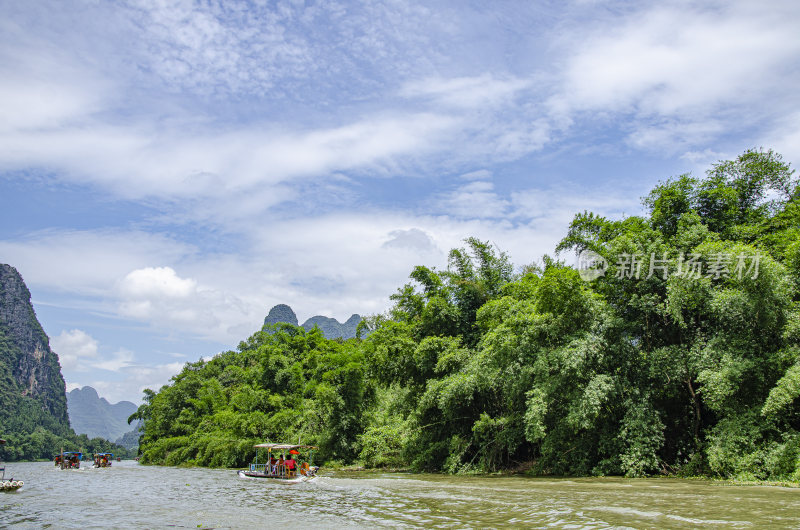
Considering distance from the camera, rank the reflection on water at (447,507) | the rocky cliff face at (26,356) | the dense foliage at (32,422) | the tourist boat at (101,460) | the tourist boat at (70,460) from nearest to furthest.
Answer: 1. the reflection on water at (447,507)
2. the tourist boat at (101,460)
3. the tourist boat at (70,460)
4. the dense foliage at (32,422)
5. the rocky cliff face at (26,356)

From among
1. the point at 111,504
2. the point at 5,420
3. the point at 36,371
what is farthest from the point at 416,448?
the point at 36,371

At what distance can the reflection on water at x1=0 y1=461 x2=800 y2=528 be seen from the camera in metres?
10.3

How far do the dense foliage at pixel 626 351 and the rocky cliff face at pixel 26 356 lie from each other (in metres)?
145

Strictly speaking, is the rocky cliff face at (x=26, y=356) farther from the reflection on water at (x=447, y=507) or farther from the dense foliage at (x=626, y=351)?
the reflection on water at (x=447, y=507)

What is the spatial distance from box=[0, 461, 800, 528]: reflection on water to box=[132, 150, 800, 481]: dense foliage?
84.6 inches

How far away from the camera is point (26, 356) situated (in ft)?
532

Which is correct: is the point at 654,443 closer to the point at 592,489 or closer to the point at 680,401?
the point at 680,401

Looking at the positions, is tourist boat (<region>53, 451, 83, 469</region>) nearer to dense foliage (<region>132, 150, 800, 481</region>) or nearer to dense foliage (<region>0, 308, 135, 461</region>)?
dense foliage (<region>0, 308, 135, 461</region>)

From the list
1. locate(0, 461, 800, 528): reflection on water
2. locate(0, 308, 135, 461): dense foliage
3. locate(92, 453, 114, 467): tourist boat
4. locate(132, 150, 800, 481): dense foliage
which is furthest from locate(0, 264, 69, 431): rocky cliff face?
locate(0, 461, 800, 528): reflection on water

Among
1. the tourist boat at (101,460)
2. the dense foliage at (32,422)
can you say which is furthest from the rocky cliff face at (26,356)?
the tourist boat at (101,460)

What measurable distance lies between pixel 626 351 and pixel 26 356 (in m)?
189

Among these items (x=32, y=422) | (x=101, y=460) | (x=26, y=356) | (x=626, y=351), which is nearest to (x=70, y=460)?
(x=101, y=460)

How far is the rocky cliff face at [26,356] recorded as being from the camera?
484ft

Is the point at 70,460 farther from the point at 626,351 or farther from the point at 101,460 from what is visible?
the point at 626,351
